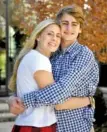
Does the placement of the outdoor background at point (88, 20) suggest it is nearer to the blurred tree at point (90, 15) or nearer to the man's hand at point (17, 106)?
the blurred tree at point (90, 15)

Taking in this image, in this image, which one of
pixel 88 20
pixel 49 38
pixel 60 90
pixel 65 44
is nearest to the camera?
pixel 60 90

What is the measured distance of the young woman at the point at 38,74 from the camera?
279 cm

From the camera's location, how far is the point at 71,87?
281cm

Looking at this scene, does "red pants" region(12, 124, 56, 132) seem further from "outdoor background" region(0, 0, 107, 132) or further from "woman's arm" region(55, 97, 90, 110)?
"outdoor background" region(0, 0, 107, 132)

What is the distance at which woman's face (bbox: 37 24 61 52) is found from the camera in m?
2.86

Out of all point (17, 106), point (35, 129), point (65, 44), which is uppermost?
point (65, 44)

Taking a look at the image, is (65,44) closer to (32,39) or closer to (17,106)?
(32,39)

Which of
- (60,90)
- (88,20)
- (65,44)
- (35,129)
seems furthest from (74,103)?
(88,20)

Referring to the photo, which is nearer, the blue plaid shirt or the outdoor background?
the blue plaid shirt

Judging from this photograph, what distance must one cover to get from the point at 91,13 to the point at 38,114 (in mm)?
4490

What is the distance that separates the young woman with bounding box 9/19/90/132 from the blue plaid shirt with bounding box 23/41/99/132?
1.9 inches

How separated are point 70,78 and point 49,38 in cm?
29

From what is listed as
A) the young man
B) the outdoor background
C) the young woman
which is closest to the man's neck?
the young man

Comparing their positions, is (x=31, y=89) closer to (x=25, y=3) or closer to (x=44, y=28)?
(x=44, y=28)
